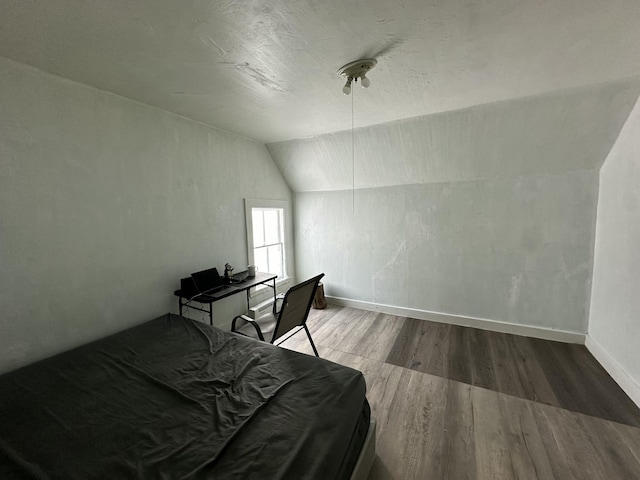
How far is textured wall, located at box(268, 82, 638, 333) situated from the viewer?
2.41 meters

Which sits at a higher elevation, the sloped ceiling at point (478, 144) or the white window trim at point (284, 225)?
the sloped ceiling at point (478, 144)

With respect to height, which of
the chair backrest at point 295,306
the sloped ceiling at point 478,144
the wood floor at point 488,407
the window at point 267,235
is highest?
the sloped ceiling at point 478,144

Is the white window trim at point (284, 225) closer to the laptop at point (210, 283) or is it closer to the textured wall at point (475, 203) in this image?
the textured wall at point (475, 203)

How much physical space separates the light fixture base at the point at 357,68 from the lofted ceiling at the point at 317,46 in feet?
0.15

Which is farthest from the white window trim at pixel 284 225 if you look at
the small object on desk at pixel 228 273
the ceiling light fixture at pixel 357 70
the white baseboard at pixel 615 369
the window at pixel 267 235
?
the white baseboard at pixel 615 369

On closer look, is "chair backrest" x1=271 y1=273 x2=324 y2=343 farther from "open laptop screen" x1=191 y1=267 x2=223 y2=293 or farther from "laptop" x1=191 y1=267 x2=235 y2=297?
"open laptop screen" x1=191 y1=267 x2=223 y2=293

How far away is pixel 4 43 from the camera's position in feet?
4.40

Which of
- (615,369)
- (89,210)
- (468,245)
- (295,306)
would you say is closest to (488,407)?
(615,369)

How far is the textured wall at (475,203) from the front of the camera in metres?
2.41

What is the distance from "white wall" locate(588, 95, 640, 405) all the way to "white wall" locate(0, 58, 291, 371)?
3.81 meters

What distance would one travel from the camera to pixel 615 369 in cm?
213

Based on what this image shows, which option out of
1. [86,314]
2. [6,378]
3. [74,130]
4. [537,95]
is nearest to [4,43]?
[74,130]

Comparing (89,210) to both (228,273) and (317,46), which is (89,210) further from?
(317,46)

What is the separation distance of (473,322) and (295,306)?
8.09 ft
